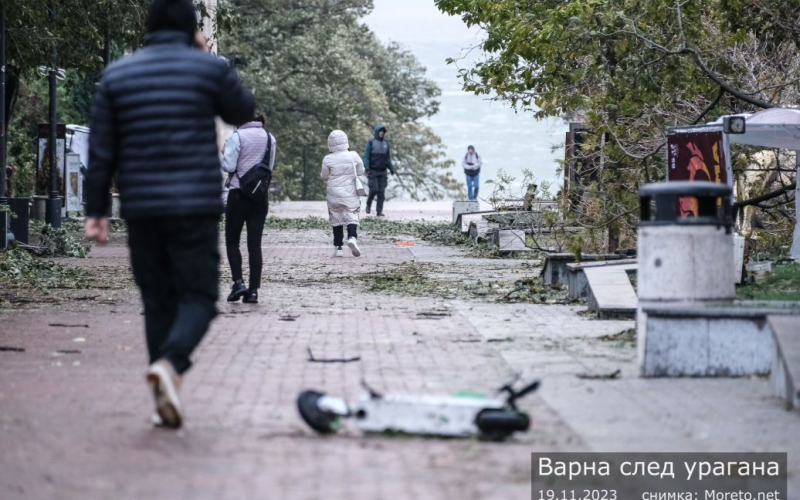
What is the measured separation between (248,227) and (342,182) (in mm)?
7222

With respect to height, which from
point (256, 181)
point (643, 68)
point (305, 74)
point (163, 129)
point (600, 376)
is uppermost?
point (305, 74)

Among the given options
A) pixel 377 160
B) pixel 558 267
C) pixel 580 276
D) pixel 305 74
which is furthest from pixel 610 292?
pixel 305 74

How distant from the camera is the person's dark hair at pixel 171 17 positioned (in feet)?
22.2

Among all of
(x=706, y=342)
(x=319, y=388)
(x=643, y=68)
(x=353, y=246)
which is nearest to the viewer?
(x=319, y=388)

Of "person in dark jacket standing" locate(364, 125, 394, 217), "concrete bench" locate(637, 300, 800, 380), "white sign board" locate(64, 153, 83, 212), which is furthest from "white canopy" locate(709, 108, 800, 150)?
"person in dark jacket standing" locate(364, 125, 394, 217)

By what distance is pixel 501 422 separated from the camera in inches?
237

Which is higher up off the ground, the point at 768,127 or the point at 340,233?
the point at 768,127

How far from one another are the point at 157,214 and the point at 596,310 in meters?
6.23

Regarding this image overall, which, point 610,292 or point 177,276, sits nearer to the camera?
point 177,276

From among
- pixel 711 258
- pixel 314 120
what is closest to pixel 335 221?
pixel 711 258

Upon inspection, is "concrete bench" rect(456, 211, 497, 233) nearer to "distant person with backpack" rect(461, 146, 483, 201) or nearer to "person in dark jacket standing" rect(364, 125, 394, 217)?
"person in dark jacket standing" rect(364, 125, 394, 217)

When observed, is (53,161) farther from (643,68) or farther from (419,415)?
(419,415)

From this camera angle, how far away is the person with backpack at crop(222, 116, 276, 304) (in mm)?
13133

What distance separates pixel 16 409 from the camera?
272 inches
